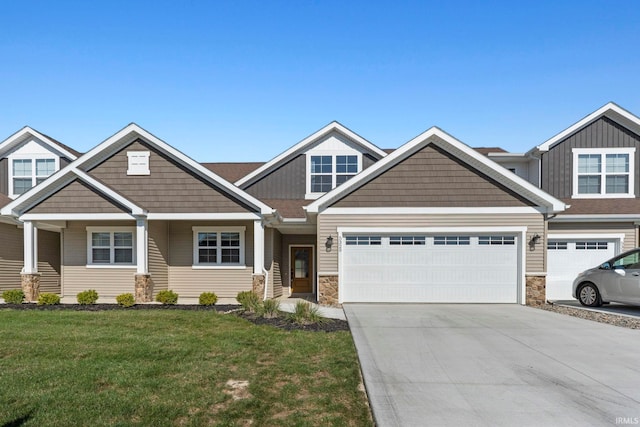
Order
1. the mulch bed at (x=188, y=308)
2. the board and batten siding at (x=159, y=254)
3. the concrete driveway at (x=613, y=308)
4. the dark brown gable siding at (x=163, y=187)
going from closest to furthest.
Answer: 1. the mulch bed at (x=188, y=308)
2. the concrete driveway at (x=613, y=308)
3. the dark brown gable siding at (x=163, y=187)
4. the board and batten siding at (x=159, y=254)

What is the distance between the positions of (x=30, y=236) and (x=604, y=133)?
19.5 metres

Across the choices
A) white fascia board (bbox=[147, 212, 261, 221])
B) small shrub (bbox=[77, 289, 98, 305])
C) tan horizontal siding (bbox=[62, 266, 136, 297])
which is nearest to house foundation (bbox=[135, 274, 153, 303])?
small shrub (bbox=[77, 289, 98, 305])

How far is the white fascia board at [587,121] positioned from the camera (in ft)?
47.5

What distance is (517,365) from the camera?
19.9 ft

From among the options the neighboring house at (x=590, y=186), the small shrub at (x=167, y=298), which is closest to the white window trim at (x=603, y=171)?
the neighboring house at (x=590, y=186)

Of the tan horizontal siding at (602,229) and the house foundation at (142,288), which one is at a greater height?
the tan horizontal siding at (602,229)

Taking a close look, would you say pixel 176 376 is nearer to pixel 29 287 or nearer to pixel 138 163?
pixel 138 163

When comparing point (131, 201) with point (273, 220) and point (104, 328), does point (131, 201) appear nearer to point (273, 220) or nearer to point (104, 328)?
point (273, 220)

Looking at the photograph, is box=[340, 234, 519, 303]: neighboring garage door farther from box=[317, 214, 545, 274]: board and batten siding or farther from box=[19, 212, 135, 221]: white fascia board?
box=[19, 212, 135, 221]: white fascia board

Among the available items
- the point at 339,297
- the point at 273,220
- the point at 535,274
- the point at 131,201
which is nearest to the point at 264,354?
the point at 339,297

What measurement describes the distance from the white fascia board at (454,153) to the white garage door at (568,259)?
2.49 m

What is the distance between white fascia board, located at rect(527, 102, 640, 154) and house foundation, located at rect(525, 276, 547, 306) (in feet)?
16.8

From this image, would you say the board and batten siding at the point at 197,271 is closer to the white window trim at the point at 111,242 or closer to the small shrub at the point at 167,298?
the white window trim at the point at 111,242

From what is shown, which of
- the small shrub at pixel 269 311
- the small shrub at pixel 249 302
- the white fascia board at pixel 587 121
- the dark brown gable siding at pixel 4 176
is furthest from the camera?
the dark brown gable siding at pixel 4 176
